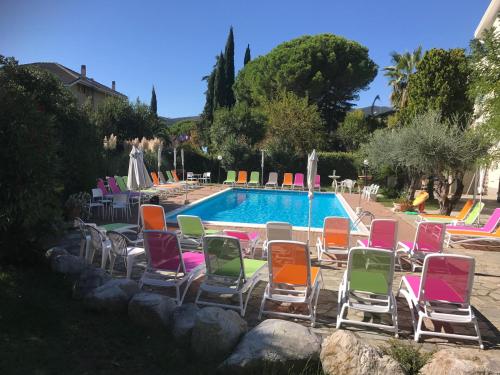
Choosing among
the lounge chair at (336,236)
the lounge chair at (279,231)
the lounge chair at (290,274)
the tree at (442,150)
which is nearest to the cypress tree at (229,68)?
the tree at (442,150)

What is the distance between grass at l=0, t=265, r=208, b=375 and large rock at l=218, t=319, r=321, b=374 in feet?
1.29

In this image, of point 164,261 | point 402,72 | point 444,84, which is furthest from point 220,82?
point 164,261

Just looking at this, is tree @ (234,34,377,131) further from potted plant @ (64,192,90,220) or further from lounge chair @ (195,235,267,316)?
lounge chair @ (195,235,267,316)

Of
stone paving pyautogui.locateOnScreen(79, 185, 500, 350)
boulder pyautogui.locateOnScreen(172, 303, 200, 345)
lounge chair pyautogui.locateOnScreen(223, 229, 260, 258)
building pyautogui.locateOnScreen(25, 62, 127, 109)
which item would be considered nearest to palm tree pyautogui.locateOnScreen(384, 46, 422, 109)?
building pyautogui.locateOnScreen(25, 62, 127, 109)

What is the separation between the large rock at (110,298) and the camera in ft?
13.8

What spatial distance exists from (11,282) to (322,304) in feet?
12.8

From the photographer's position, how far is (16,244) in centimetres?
526

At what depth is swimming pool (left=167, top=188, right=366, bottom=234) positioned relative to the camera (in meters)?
13.2

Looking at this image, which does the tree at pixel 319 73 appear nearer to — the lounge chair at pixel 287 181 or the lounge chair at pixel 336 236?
the lounge chair at pixel 287 181

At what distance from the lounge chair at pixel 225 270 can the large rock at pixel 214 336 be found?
0.95 m

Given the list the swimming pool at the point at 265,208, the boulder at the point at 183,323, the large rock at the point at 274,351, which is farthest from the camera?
the swimming pool at the point at 265,208

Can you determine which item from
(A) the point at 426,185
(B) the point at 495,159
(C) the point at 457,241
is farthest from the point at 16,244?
(A) the point at 426,185

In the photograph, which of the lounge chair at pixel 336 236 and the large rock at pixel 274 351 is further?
the lounge chair at pixel 336 236

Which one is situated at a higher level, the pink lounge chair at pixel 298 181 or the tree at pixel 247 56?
the tree at pixel 247 56
